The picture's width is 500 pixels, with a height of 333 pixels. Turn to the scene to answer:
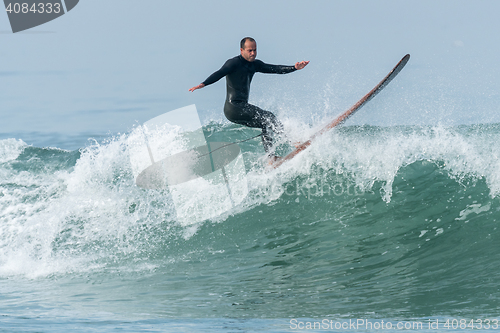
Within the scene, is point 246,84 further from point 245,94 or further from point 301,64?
point 301,64

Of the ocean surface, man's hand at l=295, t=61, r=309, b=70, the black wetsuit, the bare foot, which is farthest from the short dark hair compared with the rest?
the bare foot

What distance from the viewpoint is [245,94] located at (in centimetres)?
655

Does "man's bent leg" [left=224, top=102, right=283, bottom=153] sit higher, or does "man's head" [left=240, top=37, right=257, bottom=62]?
"man's head" [left=240, top=37, right=257, bottom=62]

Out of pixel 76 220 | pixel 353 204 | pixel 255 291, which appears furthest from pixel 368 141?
pixel 76 220

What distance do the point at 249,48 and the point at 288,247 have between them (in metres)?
2.71

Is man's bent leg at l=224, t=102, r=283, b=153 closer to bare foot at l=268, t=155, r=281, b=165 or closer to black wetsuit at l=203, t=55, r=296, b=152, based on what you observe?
black wetsuit at l=203, t=55, r=296, b=152

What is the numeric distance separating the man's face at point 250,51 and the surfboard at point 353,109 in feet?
5.30

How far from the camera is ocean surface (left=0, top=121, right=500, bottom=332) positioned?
4246mm

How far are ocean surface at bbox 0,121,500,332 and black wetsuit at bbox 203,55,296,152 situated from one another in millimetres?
754

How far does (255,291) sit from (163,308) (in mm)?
978

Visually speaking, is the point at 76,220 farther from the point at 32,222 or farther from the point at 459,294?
the point at 459,294

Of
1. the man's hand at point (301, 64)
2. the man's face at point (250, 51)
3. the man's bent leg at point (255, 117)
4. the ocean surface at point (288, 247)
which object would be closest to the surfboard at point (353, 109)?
the ocean surface at point (288, 247)

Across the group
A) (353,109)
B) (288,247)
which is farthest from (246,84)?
(288,247)

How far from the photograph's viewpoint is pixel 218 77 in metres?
6.23
